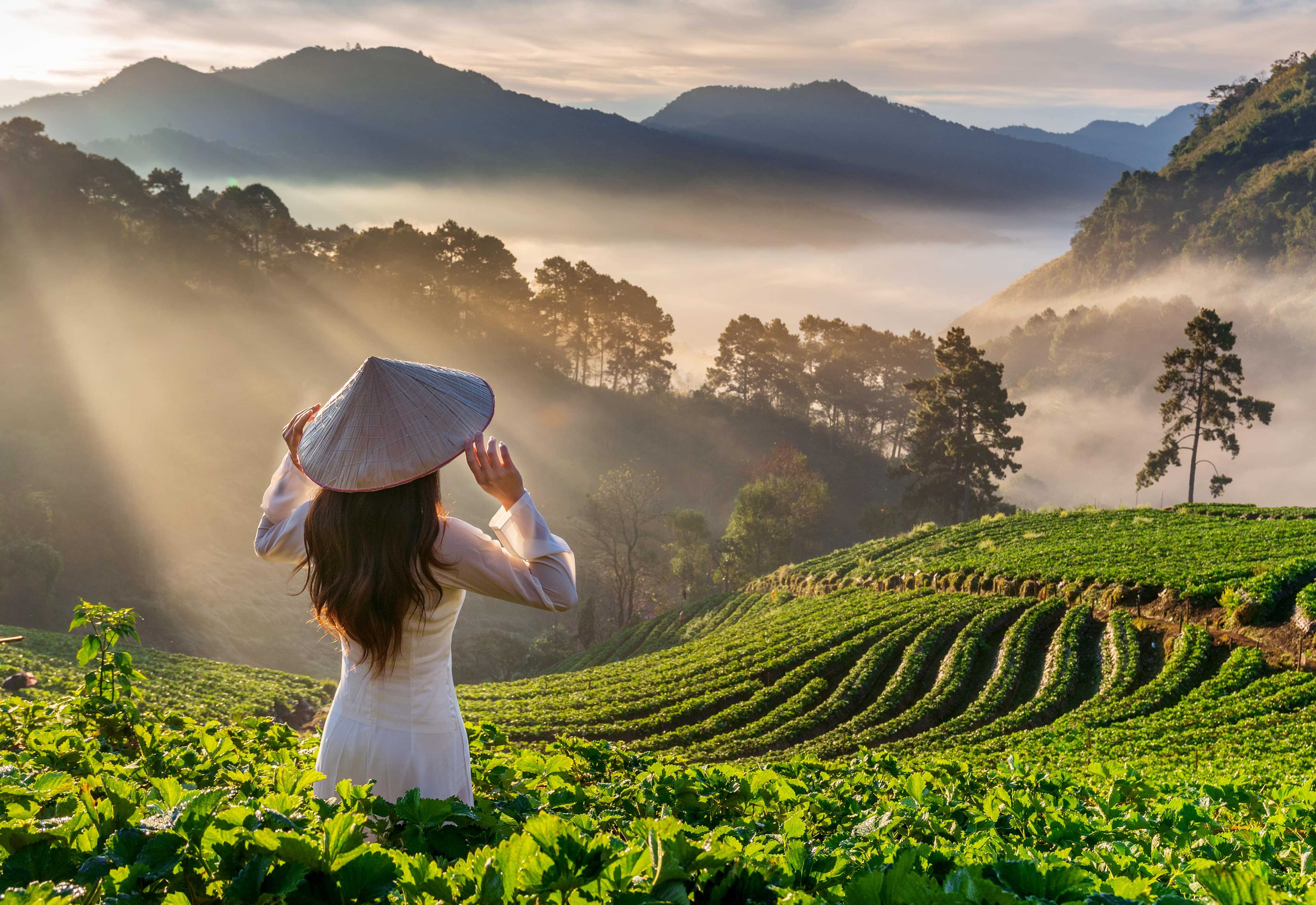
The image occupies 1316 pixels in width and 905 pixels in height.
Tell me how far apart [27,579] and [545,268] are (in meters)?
44.5

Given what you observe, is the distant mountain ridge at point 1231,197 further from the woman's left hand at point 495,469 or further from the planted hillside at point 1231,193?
the woman's left hand at point 495,469

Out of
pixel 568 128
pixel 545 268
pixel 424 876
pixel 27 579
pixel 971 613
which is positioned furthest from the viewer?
pixel 568 128

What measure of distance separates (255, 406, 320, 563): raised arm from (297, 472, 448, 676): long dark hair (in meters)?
0.31

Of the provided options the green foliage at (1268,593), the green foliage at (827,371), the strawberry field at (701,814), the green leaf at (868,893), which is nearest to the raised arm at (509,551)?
the strawberry field at (701,814)

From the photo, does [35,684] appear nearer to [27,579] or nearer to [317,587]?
[317,587]

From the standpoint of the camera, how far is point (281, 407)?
53.0 metres

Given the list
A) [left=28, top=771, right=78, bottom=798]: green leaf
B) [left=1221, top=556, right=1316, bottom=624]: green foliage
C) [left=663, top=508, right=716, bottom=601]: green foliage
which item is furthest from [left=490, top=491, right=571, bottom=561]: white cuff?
[left=663, top=508, right=716, bottom=601]: green foliage

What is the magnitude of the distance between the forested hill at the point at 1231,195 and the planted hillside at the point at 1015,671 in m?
85.6

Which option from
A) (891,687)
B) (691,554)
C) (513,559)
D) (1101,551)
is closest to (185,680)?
(891,687)

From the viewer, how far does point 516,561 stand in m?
2.78

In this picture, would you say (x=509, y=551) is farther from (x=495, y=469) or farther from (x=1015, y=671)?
(x=1015, y=671)

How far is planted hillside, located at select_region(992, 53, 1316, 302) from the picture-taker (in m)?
88.3

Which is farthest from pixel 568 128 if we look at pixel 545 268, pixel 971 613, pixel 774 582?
pixel 971 613

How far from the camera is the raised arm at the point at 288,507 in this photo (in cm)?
307
